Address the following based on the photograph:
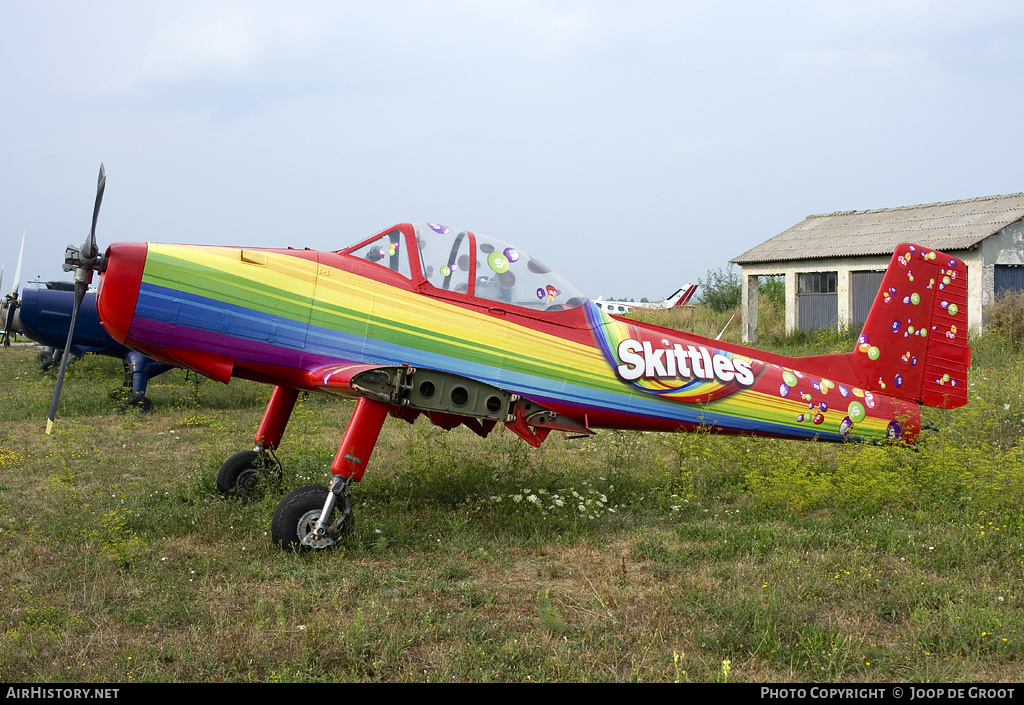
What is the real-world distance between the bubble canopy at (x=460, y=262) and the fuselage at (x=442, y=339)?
2 centimetres

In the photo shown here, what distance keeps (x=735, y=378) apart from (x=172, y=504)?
5.29m

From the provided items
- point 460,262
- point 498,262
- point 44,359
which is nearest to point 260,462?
point 460,262

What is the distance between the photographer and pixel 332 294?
607 centimetres

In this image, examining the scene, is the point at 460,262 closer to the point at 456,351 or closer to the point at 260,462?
the point at 456,351

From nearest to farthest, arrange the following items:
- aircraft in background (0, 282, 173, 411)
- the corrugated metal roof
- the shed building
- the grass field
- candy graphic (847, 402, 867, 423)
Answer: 1. the grass field
2. candy graphic (847, 402, 867, 423)
3. aircraft in background (0, 282, 173, 411)
4. the shed building
5. the corrugated metal roof

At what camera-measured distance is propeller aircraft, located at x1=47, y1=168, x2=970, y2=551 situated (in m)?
5.79

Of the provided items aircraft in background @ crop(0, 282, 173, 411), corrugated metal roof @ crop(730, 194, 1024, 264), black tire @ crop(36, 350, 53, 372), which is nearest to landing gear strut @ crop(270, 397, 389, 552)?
aircraft in background @ crop(0, 282, 173, 411)

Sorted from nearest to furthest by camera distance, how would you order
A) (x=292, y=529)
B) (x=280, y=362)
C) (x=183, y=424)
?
(x=292, y=529)
(x=280, y=362)
(x=183, y=424)

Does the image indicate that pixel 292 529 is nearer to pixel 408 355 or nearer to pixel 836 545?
pixel 408 355

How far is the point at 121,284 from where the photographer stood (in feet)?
18.6

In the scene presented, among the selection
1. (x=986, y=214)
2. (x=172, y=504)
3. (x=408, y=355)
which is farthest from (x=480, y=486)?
(x=986, y=214)

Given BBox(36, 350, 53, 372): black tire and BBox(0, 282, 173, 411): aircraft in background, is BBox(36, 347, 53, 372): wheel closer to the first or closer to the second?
BBox(36, 350, 53, 372): black tire

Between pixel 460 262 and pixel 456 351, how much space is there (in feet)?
2.56

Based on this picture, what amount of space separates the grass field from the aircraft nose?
1624 mm
